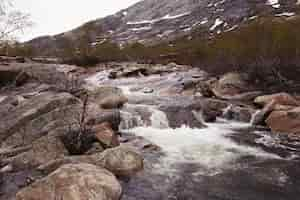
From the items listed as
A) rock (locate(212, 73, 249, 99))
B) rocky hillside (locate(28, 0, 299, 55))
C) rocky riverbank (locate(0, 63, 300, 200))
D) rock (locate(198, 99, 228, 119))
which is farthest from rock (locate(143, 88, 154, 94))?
rocky hillside (locate(28, 0, 299, 55))

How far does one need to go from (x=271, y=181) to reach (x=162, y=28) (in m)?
116

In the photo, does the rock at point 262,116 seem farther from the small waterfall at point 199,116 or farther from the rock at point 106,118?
the rock at point 106,118

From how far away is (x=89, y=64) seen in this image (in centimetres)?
4747

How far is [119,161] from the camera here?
33.5 feet

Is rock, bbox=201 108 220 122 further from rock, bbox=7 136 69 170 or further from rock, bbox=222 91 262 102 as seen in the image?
rock, bbox=7 136 69 170

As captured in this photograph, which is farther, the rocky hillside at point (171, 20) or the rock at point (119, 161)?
the rocky hillside at point (171, 20)

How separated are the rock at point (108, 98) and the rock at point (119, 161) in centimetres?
637

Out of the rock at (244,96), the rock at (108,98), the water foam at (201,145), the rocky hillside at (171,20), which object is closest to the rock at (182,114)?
the water foam at (201,145)

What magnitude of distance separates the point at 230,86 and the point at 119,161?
14158mm

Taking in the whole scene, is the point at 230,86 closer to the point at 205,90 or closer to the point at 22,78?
the point at 205,90

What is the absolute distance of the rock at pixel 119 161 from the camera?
10.1 meters

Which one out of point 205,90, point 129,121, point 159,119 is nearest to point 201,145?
point 129,121

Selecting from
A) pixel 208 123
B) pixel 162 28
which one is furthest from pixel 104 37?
pixel 208 123

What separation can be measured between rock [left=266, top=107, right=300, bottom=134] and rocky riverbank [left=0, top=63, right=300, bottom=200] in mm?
38
